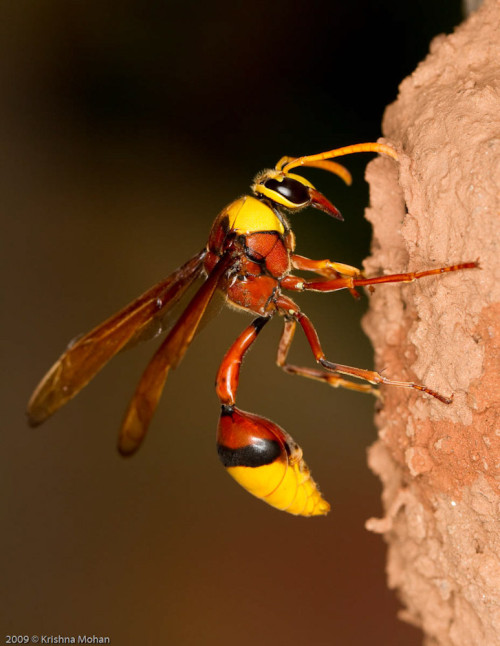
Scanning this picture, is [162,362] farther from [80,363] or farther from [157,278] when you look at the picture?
[157,278]

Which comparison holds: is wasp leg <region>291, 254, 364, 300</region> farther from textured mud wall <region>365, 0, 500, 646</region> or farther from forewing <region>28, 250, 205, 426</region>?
forewing <region>28, 250, 205, 426</region>

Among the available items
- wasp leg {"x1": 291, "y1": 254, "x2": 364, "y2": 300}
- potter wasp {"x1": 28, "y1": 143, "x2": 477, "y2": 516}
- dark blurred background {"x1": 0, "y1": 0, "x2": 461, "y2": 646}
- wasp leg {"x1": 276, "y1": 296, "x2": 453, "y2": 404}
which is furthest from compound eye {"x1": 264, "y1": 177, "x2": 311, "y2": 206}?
dark blurred background {"x1": 0, "y1": 0, "x2": 461, "y2": 646}

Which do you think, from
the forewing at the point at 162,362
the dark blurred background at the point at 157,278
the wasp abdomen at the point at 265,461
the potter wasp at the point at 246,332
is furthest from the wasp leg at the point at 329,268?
the dark blurred background at the point at 157,278

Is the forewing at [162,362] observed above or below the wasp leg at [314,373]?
below

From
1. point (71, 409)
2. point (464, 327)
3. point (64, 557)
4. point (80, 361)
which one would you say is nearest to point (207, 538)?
point (64, 557)

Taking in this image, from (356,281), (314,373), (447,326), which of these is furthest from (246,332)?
(447,326)

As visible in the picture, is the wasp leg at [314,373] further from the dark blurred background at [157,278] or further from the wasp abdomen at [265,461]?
the dark blurred background at [157,278]
